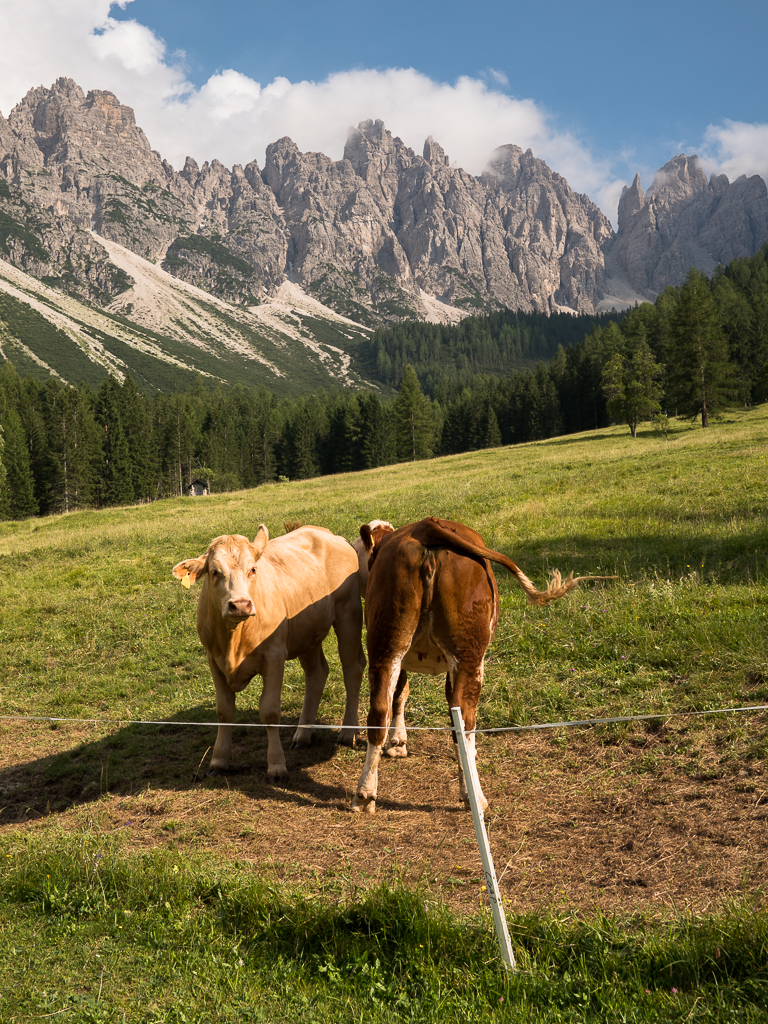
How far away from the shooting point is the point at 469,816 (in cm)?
577

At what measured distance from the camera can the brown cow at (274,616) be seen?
22.1ft

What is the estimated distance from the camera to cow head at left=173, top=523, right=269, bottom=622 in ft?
20.6

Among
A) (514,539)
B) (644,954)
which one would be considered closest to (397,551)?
(644,954)

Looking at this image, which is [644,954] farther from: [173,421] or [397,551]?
[173,421]

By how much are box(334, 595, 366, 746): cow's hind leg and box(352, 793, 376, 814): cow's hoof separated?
77.5 inches

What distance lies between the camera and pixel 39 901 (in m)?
4.67

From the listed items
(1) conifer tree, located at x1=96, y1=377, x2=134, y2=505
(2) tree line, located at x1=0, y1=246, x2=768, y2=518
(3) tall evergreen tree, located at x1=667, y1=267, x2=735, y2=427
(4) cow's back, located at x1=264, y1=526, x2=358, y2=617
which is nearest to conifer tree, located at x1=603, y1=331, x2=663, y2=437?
(2) tree line, located at x1=0, y1=246, x2=768, y2=518

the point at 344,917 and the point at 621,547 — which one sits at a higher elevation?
the point at 621,547

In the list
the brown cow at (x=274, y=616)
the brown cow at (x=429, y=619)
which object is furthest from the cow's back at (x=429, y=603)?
the brown cow at (x=274, y=616)

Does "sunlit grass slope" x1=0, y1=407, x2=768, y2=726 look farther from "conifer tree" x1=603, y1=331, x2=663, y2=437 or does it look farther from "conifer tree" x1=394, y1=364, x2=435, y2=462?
"conifer tree" x1=394, y1=364, x2=435, y2=462

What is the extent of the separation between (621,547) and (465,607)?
30.0ft

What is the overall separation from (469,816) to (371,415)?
325 ft

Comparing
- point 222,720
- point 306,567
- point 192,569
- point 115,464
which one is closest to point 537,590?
point 306,567

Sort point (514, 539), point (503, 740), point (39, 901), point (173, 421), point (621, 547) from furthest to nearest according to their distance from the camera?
point (173, 421), point (514, 539), point (621, 547), point (503, 740), point (39, 901)
